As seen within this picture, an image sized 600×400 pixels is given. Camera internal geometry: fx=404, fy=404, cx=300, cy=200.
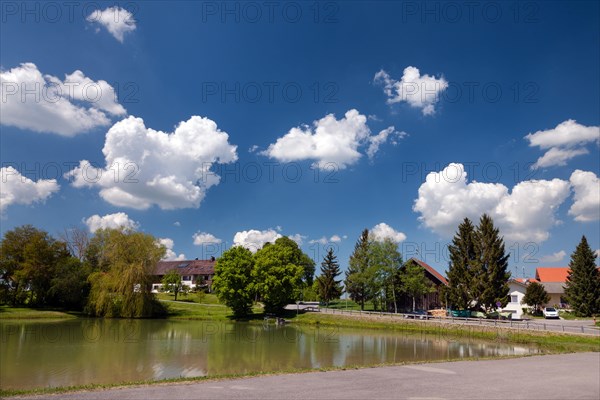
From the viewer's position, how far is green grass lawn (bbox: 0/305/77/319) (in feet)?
175

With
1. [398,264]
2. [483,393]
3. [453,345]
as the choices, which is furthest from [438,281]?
[483,393]

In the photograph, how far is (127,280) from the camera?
54.9m

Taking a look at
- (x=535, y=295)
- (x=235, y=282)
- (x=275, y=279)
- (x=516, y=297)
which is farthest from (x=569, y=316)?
(x=235, y=282)

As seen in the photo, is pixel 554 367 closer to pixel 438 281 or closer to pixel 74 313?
pixel 438 281

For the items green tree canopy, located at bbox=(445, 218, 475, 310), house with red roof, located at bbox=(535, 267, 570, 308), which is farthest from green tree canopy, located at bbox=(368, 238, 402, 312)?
house with red roof, located at bbox=(535, 267, 570, 308)

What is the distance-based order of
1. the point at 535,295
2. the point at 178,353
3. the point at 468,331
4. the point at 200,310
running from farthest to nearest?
the point at 200,310, the point at 535,295, the point at 468,331, the point at 178,353

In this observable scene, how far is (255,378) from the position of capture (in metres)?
14.4

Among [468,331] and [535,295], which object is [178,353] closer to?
[468,331]

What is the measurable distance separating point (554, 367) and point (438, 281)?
4864 cm

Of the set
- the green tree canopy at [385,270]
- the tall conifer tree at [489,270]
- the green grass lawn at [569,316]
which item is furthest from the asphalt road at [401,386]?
the green grass lawn at [569,316]

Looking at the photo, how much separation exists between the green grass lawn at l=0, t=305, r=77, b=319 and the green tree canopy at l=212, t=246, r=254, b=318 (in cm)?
2092

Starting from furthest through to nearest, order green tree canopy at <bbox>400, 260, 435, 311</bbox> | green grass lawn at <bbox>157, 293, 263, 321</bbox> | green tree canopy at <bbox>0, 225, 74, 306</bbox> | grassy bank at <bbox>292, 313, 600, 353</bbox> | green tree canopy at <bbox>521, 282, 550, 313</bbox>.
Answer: green tree canopy at <bbox>0, 225, 74, 306</bbox> < green grass lawn at <bbox>157, 293, 263, 321</bbox> < green tree canopy at <bbox>521, 282, 550, 313</bbox> < green tree canopy at <bbox>400, 260, 435, 311</bbox> < grassy bank at <bbox>292, 313, 600, 353</bbox>

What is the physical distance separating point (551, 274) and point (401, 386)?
7977 cm

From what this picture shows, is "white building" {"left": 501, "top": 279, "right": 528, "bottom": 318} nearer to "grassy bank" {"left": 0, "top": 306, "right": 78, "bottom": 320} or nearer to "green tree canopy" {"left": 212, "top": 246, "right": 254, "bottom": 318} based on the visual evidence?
"green tree canopy" {"left": 212, "top": 246, "right": 254, "bottom": 318}
